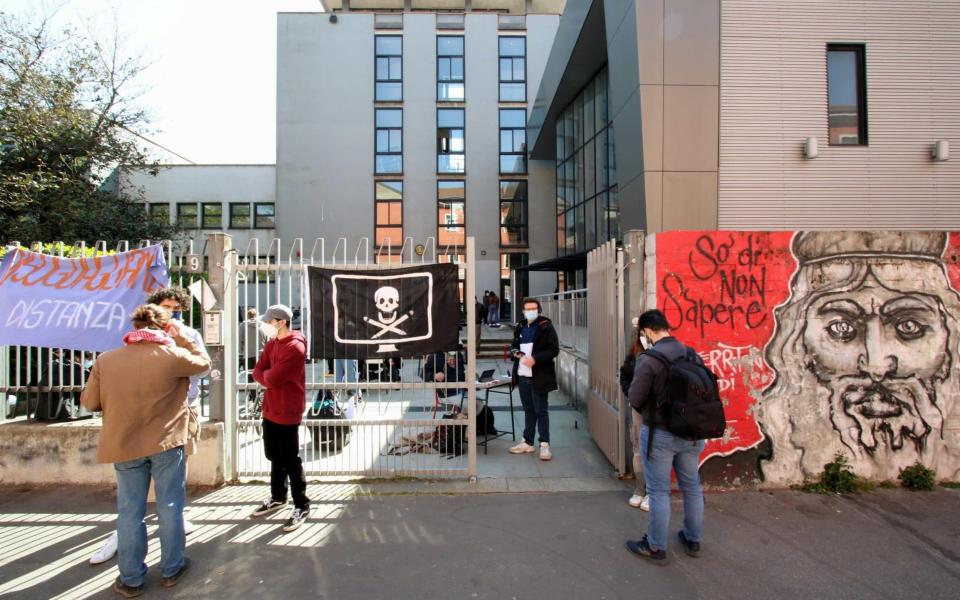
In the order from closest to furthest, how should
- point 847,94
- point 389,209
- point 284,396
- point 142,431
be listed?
point 142,431 → point 284,396 → point 847,94 → point 389,209

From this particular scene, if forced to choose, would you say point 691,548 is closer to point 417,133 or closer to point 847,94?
point 847,94

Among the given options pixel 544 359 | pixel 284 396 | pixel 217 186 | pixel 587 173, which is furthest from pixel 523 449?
pixel 217 186

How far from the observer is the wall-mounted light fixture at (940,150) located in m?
9.62

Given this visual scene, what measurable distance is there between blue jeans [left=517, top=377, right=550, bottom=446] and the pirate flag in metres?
1.29

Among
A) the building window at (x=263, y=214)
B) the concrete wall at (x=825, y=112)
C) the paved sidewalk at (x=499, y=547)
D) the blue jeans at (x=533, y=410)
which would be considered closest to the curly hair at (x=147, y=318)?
the paved sidewalk at (x=499, y=547)

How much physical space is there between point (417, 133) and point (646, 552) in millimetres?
23644

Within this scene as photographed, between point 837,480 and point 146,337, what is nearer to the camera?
point 146,337

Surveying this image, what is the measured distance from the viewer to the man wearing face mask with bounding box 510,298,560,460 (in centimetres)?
560

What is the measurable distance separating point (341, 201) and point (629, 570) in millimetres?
23163

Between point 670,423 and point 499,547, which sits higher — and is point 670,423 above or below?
above

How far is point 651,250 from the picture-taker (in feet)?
15.9

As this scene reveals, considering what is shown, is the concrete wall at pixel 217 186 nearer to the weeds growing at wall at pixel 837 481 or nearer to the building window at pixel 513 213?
the building window at pixel 513 213

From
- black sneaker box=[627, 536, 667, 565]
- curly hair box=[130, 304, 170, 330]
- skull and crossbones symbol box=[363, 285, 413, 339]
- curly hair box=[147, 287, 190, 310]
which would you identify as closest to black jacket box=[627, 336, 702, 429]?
black sneaker box=[627, 536, 667, 565]

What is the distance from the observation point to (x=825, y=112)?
9617 mm
